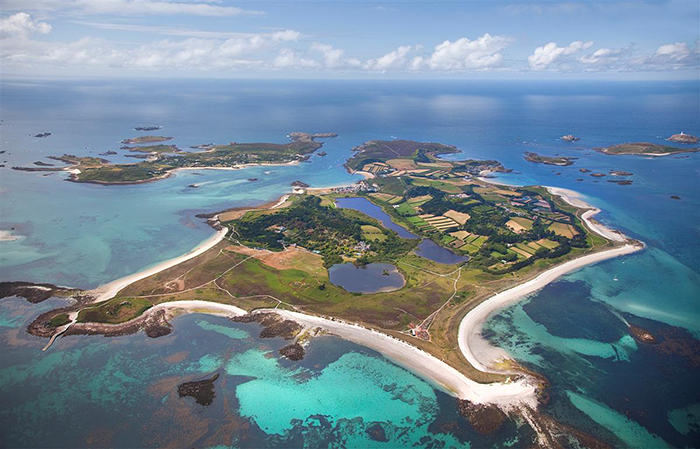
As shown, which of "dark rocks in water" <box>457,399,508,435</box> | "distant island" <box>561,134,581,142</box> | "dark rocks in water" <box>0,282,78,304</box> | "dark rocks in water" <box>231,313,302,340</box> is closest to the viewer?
"dark rocks in water" <box>457,399,508,435</box>

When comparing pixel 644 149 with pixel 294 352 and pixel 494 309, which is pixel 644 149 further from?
pixel 294 352

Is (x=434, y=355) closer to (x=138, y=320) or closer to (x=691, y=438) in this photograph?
(x=691, y=438)

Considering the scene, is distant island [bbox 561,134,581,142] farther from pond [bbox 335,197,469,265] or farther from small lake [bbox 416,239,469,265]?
small lake [bbox 416,239,469,265]

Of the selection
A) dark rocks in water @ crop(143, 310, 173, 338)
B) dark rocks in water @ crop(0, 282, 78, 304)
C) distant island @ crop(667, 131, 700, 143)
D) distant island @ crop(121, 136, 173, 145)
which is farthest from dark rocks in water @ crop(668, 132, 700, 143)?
distant island @ crop(121, 136, 173, 145)

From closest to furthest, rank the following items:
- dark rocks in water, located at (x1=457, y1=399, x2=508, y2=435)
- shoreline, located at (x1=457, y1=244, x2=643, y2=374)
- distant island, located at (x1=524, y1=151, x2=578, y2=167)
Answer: dark rocks in water, located at (x1=457, y1=399, x2=508, y2=435) → shoreline, located at (x1=457, y1=244, x2=643, y2=374) → distant island, located at (x1=524, y1=151, x2=578, y2=167)

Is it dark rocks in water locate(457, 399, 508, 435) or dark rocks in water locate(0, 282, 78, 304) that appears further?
dark rocks in water locate(0, 282, 78, 304)

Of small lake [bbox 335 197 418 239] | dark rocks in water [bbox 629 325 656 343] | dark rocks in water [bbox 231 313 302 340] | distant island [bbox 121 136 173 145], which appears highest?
distant island [bbox 121 136 173 145]
